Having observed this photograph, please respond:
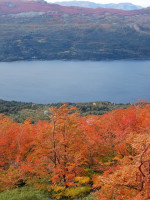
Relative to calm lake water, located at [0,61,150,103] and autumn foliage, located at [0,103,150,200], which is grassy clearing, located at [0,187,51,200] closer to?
autumn foliage, located at [0,103,150,200]

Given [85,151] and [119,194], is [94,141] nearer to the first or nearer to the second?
[85,151]

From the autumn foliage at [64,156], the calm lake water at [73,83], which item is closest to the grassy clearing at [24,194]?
the autumn foliage at [64,156]

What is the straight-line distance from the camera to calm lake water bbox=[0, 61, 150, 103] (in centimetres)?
9356

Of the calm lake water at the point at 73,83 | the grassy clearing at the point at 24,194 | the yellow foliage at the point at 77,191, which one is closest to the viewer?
the grassy clearing at the point at 24,194

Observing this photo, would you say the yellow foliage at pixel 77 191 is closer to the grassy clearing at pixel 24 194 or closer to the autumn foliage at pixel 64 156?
the autumn foliage at pixel 64 156

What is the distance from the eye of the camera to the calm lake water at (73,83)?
93.6 m

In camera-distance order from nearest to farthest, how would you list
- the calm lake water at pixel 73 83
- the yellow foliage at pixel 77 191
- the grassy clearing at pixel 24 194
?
the grassy clearing at pixel 24 194 < the yellow foliage at pixel 77 191 < the calm lake water at pixel 73 83

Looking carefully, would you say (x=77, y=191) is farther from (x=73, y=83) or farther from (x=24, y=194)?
(x=73, y=83)

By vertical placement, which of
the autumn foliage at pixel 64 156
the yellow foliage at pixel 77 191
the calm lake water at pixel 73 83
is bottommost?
the yellow foliage at pixel 77 191

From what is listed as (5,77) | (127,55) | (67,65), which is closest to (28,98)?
(5,77)

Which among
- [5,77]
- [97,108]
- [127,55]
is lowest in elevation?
[97,108]

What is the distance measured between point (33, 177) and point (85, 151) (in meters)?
4.09

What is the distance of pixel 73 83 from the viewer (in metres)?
114

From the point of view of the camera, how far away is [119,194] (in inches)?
424
